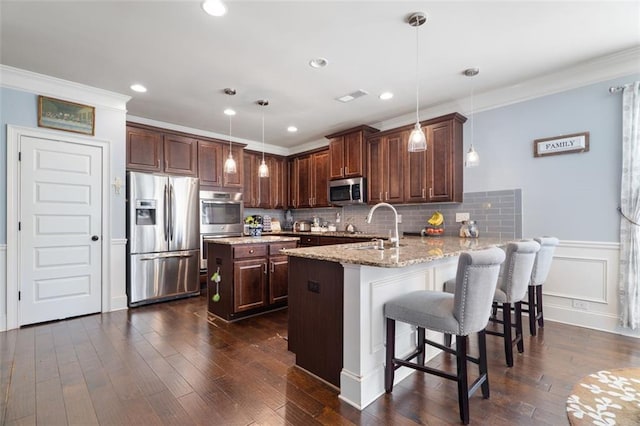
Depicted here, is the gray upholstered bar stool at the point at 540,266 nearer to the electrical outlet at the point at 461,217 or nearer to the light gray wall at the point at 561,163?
the light gray wall at the point at 561,163

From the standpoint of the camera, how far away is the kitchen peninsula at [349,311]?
1.84m

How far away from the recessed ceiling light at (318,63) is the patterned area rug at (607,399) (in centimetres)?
309

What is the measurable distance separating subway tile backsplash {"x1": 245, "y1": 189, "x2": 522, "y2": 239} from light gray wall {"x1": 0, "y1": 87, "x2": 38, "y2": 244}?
14.6 ft

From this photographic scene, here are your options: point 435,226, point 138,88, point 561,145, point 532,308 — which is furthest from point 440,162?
point 138,88

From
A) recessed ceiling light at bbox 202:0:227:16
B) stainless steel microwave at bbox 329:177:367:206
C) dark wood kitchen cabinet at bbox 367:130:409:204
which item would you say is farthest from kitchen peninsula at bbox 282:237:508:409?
stainless steel microwave at bbox 329:177:367:206

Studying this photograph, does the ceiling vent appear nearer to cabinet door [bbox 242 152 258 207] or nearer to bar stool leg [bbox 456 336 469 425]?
cabinet door [bbox 242 152 258 207]

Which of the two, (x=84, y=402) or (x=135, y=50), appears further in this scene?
(x=135, y=50)

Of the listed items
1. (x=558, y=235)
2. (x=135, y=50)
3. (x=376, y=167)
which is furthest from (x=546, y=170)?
(x=135, y=50)

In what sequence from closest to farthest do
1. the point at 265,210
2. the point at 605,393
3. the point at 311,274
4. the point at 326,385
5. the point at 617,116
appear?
the point at 605,393 < the point at 326,385 < the point at 311,274 < the point at 617,116 < the point at 265,210

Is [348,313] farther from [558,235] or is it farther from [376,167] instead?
[376,167]

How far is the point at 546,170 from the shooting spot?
338 cm

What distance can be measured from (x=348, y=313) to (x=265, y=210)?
15.6 ft

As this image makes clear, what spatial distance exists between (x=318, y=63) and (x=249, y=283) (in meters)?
2.44

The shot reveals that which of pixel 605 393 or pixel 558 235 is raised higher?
pixel 558 235
